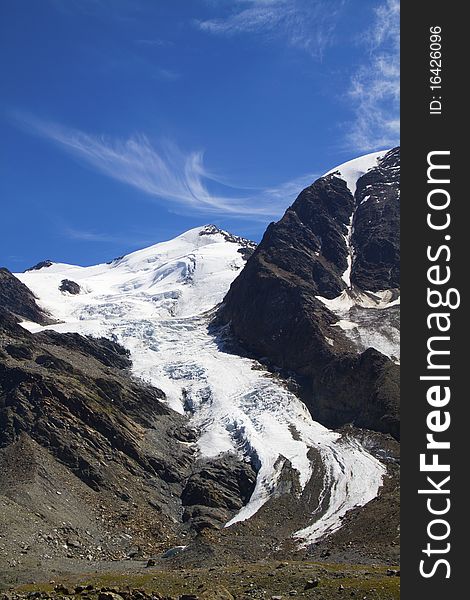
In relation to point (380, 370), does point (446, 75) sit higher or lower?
lower

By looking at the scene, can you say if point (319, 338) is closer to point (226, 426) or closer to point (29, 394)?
point (226, 426)

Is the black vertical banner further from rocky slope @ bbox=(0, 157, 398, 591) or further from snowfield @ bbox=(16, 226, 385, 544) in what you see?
snowfield @ bbox=(16, 226, 385, 544)

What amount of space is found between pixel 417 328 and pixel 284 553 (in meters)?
60.7

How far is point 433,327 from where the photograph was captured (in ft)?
67.0

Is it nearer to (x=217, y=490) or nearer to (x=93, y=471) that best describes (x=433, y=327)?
(x=93, y=471)

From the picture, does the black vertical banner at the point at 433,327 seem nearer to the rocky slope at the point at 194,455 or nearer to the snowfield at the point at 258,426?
the rocky slope at the point at 194,455

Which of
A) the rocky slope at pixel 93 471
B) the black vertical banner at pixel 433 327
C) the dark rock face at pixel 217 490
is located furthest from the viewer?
the dark rock face at pixel 217 490

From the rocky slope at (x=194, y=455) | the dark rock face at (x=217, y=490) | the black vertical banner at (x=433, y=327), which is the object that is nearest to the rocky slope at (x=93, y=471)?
the dark rock face at (x=217, y=490)

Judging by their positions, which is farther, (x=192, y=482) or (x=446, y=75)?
(x=192, y=482)

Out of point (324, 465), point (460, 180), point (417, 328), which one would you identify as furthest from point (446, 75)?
point (324, 465)

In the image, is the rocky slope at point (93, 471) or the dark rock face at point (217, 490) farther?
the dark rock face at point (217, 490)

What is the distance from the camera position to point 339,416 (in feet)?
475

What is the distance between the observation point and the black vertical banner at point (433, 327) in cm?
1955

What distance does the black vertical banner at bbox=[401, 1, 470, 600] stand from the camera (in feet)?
64.1
